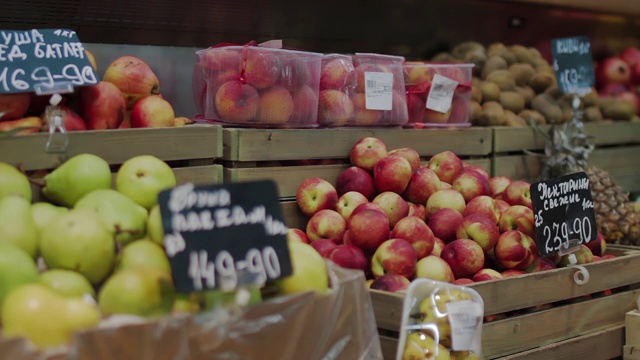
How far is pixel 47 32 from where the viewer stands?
2.04 m

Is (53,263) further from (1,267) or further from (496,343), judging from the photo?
(496,343)

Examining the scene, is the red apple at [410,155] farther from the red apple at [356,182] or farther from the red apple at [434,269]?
the red apple at [434,269]

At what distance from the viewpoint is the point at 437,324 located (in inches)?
71.5

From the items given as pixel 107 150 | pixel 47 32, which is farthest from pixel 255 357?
pixel 47 32

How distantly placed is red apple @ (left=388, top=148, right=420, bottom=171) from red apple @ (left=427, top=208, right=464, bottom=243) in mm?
269

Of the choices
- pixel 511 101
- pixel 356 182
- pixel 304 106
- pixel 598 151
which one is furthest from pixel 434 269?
pixel 598 151

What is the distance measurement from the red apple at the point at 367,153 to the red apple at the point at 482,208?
325 millimetres

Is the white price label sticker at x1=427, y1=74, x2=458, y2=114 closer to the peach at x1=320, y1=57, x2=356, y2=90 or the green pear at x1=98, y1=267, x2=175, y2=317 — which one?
the peach at x1=320, y1=57, x2=356, y2=90

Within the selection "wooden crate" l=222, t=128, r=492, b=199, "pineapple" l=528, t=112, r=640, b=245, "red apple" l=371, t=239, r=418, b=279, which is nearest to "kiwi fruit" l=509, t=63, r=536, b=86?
"pineapple" l=528, t=112, r=640, b=245

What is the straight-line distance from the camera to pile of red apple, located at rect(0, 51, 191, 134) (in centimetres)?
197

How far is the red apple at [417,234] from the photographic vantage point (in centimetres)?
220

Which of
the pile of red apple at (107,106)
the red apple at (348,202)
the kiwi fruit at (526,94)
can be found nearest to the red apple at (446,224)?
the red apple at (348,202)

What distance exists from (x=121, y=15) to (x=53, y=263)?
153 cm

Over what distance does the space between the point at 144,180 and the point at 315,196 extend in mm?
765
